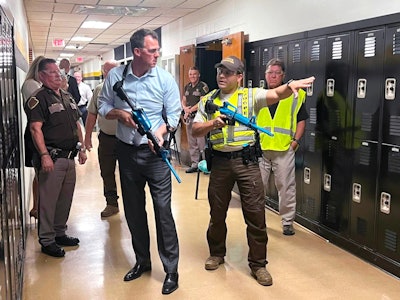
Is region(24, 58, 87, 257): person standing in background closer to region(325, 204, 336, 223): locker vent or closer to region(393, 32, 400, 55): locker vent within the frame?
region(325, 204, 336, 223): locker vent

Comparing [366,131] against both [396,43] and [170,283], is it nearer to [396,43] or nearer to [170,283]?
[396,43]

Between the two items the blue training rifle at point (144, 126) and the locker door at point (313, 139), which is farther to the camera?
the locker door at point (313, 139)

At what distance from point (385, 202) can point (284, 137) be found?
1072 millimetres

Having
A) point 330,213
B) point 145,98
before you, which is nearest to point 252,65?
point 330,213

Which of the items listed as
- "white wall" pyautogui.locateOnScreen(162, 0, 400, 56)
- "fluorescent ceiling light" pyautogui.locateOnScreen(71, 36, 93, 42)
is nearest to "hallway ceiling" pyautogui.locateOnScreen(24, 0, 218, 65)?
"white wall" pyautogui.locateOnScreen(162, 0, 400, 56)

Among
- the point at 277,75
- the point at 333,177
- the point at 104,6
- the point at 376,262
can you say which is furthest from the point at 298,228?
the point at 104,6

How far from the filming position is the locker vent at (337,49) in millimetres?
3572

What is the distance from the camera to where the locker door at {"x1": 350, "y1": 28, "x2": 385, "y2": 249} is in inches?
126

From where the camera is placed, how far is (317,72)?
153 inches

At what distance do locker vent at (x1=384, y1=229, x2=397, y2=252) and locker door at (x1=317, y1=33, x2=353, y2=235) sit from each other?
456mm

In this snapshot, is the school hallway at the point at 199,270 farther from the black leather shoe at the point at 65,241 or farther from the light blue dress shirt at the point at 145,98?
the light blue dress shirt at the point at 145,98

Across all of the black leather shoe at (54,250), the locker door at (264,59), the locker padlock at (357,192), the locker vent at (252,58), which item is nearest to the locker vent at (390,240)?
the locker padlock at (357,192)

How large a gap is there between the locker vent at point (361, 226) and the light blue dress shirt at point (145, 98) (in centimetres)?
172

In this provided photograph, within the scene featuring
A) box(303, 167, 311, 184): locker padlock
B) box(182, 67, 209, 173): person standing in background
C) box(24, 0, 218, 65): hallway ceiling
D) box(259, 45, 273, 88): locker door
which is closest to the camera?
box(303, 167, 311, 184): locker padlock
